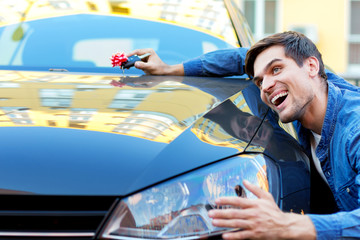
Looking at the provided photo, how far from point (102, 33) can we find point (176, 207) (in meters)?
1.60

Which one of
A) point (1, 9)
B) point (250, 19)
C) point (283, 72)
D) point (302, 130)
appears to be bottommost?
point (302, 130)

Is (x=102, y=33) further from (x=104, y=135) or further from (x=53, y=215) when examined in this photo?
(x=53, y=215)

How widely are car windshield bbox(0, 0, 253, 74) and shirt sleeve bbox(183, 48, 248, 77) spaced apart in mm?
170

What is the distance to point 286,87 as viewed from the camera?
2227 mm

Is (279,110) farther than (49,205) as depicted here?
Yes

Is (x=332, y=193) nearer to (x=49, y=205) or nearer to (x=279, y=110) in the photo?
(x=279, y=110)

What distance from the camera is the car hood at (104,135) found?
158 cm

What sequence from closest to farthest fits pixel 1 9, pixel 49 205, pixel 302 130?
pixel 49 205, pixel 302 130, pixel 1 9

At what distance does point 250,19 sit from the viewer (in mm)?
13758

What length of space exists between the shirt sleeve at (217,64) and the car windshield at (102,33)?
0.56 feet

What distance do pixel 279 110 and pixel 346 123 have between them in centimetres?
25

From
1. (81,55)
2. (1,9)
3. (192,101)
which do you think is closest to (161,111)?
(192,101)

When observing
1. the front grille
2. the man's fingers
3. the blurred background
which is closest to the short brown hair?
the man's fingers

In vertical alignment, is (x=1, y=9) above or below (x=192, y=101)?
above
